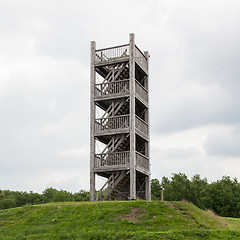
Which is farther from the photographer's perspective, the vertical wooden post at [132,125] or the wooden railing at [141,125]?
the wooden railing at [141,125]

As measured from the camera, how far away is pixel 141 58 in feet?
129

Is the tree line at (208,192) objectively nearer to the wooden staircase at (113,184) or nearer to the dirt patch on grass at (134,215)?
the wooden staircase at (113,184)

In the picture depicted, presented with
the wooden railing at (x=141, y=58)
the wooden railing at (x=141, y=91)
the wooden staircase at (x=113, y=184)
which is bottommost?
the wooden staircase at (x=113, y=184)

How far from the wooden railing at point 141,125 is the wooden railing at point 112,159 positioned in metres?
3.05

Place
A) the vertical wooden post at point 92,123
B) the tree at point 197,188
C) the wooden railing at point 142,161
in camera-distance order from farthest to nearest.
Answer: the tree at point 197,188 → the wooden railing at point 142,161 → the vertical wooden post at point 92,123

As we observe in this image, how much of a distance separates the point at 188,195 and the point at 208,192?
331 inches

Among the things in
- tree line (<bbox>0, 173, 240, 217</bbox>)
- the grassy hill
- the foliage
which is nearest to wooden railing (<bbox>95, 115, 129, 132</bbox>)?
the grassy hill

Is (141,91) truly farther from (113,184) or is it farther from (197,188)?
(197,188)

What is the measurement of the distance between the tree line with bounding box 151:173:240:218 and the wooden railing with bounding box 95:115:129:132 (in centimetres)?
2371

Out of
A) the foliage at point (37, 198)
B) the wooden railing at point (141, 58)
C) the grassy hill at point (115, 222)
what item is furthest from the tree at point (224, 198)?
the grassy hill at point (115, 222)

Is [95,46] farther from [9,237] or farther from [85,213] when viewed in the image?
[9,237]

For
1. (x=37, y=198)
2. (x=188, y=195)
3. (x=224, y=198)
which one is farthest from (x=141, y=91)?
(x=37, y=198)

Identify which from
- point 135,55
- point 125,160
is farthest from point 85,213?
point 135,55

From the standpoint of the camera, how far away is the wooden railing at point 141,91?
37.3 m
